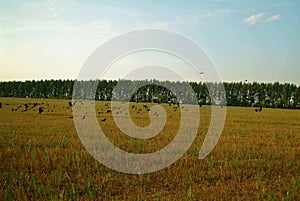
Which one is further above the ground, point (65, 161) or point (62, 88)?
point (62, 88)

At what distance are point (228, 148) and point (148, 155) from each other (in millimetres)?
2881

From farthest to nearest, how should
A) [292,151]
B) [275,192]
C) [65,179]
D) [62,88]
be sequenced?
[62,88] → [292,151] → [65,179] → [275,192]

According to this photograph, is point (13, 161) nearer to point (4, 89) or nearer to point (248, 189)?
point (248, 189)

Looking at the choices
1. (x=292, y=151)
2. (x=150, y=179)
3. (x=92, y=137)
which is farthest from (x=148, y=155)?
(x=292, y=151)

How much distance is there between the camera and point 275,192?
6.11m

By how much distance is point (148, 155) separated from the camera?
356 inches

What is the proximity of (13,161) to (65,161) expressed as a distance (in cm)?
120

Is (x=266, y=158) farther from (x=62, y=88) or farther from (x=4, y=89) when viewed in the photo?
(x=4, y=89)

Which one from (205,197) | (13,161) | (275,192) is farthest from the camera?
(13,161)

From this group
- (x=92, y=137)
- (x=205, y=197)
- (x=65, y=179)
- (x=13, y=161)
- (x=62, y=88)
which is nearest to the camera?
(x=205, y=197)

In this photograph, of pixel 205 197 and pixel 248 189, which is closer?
pixel 205 197

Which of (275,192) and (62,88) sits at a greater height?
(62,88)

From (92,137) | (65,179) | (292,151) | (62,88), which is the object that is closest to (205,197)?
(65,179)

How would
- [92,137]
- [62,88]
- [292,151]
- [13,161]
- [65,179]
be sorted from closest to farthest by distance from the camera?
[65,179] → [13,161] → [292,151] → [92,137] → [62,88]
